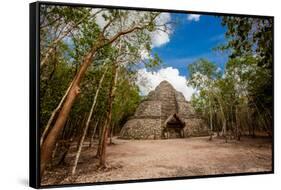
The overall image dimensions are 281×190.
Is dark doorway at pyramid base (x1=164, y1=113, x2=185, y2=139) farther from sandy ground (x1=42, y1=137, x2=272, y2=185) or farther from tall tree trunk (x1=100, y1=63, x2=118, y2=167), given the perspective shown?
tall tree trunk (x1=100, y1=63, x2=118, y2=167)

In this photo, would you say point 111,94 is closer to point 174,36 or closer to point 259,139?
point 174,36

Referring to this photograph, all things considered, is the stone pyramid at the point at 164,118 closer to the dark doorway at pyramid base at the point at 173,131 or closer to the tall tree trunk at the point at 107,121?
the dark doorway at pyramid base at the point at 173,131

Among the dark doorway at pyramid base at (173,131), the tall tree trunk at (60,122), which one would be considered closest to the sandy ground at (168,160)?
the dark doorway at pyramid base at (173,131)

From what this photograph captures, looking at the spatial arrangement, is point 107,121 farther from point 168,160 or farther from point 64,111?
point 168,160

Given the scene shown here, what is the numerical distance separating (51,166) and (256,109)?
120 inches

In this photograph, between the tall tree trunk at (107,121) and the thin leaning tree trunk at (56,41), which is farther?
the tall tree trunk at (107,121)

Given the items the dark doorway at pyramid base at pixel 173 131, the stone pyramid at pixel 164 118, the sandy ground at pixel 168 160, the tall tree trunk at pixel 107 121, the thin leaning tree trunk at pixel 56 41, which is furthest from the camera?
the dark doorway at pyramid base at pixel 173 131

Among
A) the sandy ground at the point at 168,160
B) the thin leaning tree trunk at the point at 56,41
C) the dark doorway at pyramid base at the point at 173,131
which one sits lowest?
the sandy ground at the point at 168,160

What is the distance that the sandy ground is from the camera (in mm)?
6879

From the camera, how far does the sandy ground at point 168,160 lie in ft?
22.6

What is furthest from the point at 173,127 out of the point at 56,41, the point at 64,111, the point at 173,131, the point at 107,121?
the point at 56,41

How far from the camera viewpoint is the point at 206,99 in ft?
25.4

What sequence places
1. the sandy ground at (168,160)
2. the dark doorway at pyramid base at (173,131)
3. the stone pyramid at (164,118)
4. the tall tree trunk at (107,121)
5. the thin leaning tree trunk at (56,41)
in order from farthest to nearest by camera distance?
the dark doorway at pyramid base at (173,131)
the stone pyramid at (164,118)
the tall tree trunk at (107,121)
the sandy ground at (168,160)
the thin leaning tree trunk at (56,41)

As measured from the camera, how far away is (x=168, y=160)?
7.40m
